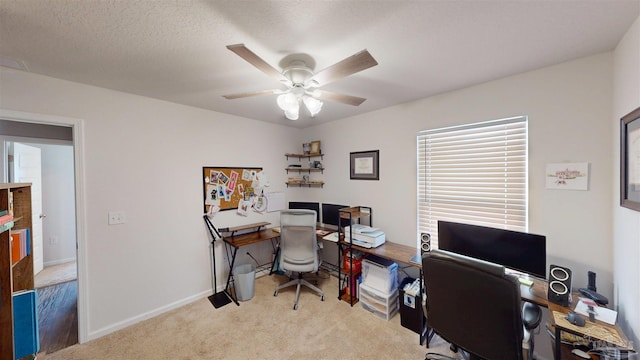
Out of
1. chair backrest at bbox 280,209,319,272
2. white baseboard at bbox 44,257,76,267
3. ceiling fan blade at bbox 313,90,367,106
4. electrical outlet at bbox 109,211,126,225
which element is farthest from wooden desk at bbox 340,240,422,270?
white baseboard at bbox 44,257,76,267

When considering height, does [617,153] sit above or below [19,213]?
above

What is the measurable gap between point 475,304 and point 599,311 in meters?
0.75

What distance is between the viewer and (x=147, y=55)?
5.11ft

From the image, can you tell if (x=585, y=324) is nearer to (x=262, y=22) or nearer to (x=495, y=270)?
(x=495, y=270)

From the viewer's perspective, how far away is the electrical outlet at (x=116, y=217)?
219cm

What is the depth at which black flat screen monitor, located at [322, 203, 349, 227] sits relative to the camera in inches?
128

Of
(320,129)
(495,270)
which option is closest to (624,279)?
(495,270)

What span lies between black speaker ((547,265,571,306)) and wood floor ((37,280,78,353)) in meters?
3.89

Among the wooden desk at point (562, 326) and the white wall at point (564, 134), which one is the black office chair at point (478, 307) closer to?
the wooden desk at point (562, 326)

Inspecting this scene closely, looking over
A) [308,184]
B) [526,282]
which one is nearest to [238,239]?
[308,184]

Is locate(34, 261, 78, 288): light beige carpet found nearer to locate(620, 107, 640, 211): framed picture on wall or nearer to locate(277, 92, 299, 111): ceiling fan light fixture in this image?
locate(277, 92, 299, 111): ceiling fan light fixture

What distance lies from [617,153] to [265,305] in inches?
130

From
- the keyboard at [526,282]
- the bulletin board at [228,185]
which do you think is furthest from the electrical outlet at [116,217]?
the keyboard at [526,282]

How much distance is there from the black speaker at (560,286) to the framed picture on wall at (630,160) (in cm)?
52
